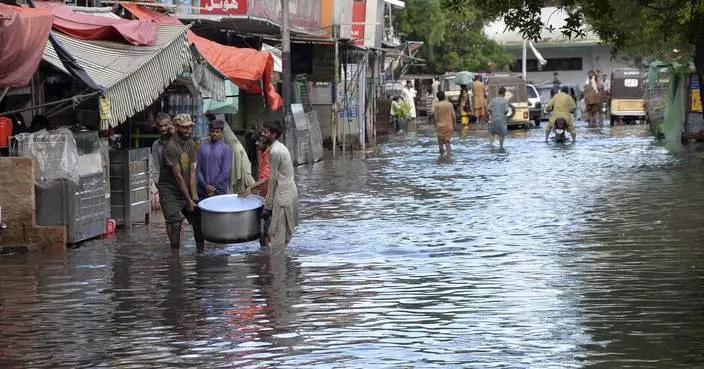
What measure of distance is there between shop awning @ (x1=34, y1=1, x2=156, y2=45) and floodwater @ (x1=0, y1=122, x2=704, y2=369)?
2.46 m

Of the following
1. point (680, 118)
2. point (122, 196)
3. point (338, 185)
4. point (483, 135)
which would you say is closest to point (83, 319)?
point (122, 196)

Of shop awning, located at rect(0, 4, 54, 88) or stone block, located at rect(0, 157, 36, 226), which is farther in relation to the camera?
stone block, located at rect(0, 157, 36, 226)

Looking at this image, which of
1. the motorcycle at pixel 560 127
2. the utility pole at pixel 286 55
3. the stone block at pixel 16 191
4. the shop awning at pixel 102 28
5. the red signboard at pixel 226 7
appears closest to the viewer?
the stone block at pixel 16 191

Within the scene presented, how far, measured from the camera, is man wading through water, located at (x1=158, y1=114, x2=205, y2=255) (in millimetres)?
15016

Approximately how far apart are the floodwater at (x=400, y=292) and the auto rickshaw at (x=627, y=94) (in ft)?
102

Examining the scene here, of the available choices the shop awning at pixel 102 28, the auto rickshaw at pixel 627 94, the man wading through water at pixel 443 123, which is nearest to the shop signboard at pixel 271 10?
the man wading through water at pixel 443 123

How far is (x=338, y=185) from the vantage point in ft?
82.2

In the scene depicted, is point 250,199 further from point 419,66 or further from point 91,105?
point 419,66

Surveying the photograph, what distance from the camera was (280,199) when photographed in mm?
14641

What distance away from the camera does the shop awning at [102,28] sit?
1725 cm

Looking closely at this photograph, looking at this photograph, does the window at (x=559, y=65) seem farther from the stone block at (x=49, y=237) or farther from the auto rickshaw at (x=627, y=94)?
the stone block at (x=49, y=237)

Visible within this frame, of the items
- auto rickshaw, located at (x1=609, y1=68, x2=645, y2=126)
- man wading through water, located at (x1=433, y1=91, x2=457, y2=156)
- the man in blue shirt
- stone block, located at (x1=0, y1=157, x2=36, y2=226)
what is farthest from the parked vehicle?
stone block, located at (x1=0, y1=157, x2=36, y2=226)

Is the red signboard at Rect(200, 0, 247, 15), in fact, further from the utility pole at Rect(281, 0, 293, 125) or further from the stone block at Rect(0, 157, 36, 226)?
the stone block at Rect(0, 157, 36, 226)

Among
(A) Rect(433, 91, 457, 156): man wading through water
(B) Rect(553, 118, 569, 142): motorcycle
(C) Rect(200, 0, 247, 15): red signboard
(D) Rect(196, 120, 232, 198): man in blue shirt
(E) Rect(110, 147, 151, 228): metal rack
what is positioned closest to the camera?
(D) Rect(196, 120, 232, 198): man in blue shirt
